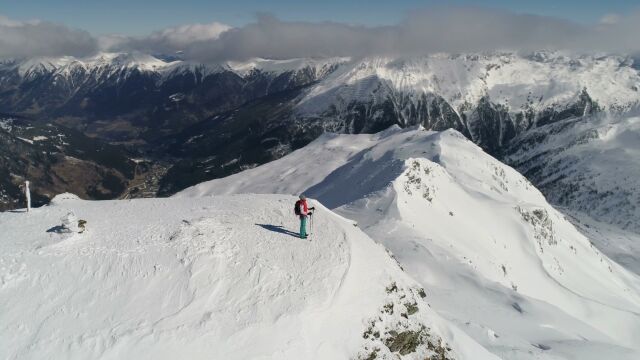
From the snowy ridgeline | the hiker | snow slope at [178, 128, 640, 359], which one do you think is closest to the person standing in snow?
the hiker

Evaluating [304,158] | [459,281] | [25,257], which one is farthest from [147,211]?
[304,158]

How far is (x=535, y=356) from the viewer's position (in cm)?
3481

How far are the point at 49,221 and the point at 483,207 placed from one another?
82.4 m

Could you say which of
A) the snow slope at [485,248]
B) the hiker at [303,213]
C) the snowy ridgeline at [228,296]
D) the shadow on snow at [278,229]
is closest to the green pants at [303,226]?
the hiker at [303,213]

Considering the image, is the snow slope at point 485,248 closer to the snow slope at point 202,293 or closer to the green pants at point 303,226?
the snow slope at point 202,293

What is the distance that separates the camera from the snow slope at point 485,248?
4506 centimetres

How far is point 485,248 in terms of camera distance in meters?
79.9

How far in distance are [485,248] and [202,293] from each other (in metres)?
64.8

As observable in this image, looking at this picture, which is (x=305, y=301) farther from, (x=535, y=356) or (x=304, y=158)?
(x=304, y=158)

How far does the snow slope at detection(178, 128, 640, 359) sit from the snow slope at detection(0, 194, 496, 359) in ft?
44.6

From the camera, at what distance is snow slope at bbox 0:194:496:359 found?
21.2 m

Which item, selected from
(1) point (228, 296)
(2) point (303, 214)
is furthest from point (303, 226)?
(1) point (228, 296)

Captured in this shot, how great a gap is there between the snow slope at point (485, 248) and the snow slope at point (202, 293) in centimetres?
1359

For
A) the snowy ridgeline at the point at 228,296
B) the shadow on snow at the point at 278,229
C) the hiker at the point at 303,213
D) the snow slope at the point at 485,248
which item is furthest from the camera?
the snow slope at the point at 485,248
